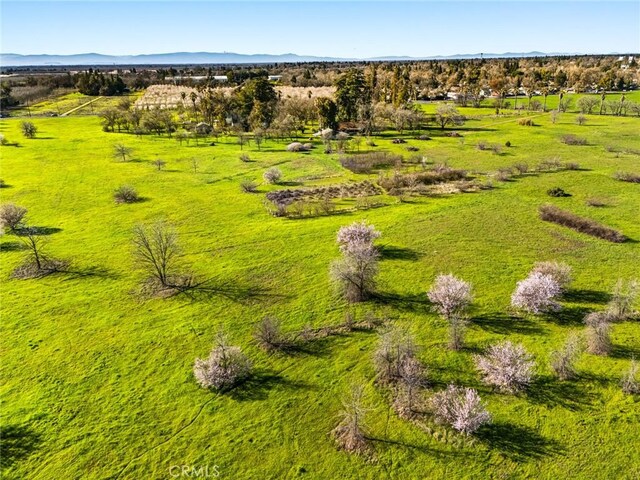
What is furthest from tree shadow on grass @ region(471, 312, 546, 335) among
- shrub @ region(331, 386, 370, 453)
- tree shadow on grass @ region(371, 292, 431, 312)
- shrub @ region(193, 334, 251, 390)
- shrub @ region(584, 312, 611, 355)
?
shrub @ region(193, 334, 251, 390)

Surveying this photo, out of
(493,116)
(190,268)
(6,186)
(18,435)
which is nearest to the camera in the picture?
(18,435)

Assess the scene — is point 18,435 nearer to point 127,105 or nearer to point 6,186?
point 6,186

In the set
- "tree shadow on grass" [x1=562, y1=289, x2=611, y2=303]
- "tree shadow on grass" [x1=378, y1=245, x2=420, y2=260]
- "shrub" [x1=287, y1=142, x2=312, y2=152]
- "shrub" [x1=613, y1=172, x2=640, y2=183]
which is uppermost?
"shrub" [x1=287, y1=142, x2=312, y2=152]

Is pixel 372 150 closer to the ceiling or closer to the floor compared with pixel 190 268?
closer to the ceiling

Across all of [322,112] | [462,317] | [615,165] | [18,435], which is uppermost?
[322,112]

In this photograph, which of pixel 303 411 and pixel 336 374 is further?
pixel 336 374

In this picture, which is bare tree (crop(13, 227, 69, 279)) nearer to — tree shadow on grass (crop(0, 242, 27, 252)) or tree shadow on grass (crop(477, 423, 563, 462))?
tree shadow on grass (crop(0, 242, 27, 252))

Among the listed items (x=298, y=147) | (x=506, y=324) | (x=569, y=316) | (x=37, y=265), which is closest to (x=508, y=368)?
(x=506, y=324)

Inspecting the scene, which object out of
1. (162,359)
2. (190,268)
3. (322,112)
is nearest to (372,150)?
(322,112)
